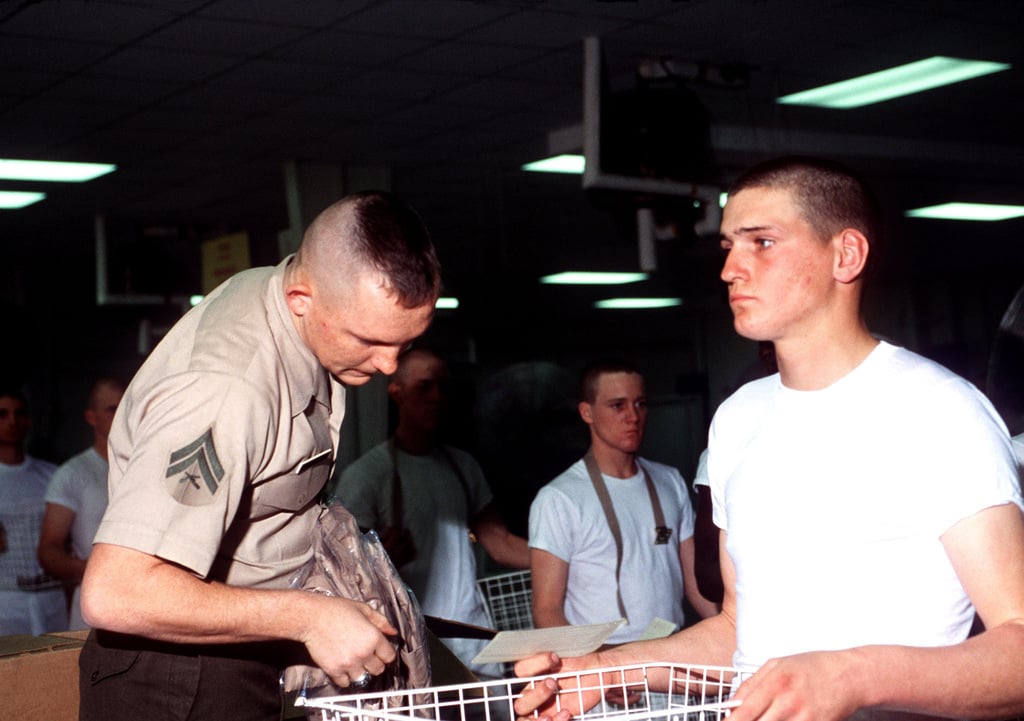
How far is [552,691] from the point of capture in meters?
1.65

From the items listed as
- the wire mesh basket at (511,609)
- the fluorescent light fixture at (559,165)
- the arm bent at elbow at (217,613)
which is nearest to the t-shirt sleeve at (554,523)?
the wire mesh basket at (511,609)

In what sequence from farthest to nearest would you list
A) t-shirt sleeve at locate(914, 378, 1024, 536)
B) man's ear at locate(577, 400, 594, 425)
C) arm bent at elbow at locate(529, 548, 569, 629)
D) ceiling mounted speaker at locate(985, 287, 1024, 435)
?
1. man's ear at locate(577, 400, 594, 425)
2. arm bent at elbow at locate(529, 548, 569, 629)
3. ceiling mounted speaker at locate(985, 287, 1024, 435)
4. t-shirt sleeve at locate(914, 378, 1024, 536)

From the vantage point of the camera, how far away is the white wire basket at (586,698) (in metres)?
1.31

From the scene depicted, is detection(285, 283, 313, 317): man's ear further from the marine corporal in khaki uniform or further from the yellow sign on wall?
the yellow sign on wall

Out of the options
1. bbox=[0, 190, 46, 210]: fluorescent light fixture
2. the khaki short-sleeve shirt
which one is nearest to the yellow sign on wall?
bbox=[0, 190, 46, 210]: fluorescent light fixture

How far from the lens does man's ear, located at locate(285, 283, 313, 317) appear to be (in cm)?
215

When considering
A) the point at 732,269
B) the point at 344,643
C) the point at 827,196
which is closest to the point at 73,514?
the point at 344,643

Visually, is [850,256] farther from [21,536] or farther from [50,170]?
[50,170]

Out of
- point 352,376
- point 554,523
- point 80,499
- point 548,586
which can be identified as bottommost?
point 548,586

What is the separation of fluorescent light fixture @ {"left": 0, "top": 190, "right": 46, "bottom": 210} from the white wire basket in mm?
8233

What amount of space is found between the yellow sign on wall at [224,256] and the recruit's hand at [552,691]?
7619mm

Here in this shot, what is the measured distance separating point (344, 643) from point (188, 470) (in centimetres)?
37

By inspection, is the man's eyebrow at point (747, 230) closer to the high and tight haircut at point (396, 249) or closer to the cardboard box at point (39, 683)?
the high and tight haircut at point (396, 249)

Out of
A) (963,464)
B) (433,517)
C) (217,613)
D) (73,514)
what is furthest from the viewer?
(73,514)
